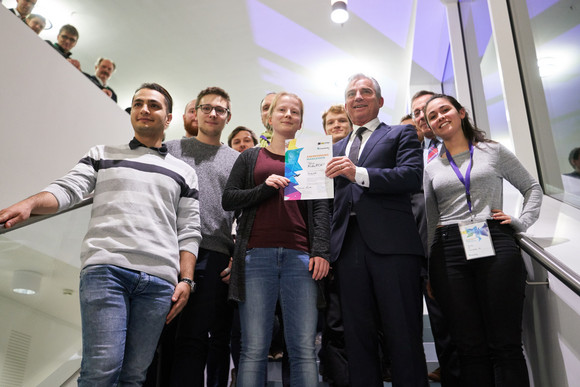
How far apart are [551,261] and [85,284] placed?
176 centimetres

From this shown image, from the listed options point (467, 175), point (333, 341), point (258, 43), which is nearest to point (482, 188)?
point (467, 175)

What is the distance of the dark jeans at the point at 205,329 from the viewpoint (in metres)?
1.83

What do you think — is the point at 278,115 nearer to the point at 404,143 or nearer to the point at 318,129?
the point at 404,143

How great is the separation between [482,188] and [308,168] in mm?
868

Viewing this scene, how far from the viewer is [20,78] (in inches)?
149

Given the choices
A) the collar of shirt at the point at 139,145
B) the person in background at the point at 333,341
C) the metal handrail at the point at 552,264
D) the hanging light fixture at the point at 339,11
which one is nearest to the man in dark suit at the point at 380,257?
the person in background at the point at 333,341

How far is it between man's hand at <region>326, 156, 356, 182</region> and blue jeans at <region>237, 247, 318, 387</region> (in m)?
0.39

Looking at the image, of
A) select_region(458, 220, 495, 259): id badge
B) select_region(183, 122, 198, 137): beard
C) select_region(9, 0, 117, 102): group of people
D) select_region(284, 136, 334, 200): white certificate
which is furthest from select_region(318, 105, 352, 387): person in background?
select_region(9, 0, 117, 102): group of people

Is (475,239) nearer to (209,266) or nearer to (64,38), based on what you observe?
(209,266)

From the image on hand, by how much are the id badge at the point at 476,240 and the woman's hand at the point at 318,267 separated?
638mm

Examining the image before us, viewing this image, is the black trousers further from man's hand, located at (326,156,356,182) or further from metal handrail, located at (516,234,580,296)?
metal handrail, located at (516,234,580,296)

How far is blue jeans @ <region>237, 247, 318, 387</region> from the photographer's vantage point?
1.73 meters

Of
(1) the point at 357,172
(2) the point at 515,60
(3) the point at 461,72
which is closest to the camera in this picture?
(1) the point at 357,172

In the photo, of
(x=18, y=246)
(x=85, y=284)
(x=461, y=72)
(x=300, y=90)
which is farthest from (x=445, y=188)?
(x=300, y=90)
